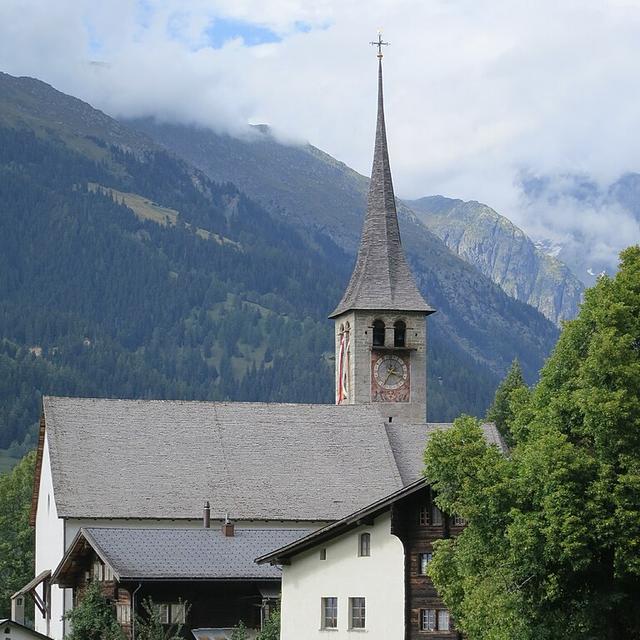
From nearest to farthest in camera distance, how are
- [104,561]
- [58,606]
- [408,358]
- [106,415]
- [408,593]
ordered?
[408,593] < [104,561] < [58,606] < [106,415] < [408,358]

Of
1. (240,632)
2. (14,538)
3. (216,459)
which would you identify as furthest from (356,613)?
(14,538)

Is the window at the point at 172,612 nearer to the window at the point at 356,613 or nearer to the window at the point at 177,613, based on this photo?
the window at the point at 177,613

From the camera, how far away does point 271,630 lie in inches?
2360

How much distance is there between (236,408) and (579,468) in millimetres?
44807

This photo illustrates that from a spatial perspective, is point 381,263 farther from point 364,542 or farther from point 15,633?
point 364,542

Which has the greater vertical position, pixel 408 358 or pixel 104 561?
pixel 408 358

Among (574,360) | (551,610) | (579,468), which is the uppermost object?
(574,360)

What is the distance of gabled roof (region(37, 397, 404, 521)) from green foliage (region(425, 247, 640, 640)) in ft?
113

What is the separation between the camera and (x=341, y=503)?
258ft

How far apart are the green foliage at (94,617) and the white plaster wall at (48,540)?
28.0 ft

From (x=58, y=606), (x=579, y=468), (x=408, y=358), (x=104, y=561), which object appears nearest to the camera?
(x=579, y=468)

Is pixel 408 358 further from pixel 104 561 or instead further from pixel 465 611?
pixel 465 611

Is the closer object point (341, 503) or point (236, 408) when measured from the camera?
point (341, 503)

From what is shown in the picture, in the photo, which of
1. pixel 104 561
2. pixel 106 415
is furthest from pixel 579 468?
pixel 106 415
